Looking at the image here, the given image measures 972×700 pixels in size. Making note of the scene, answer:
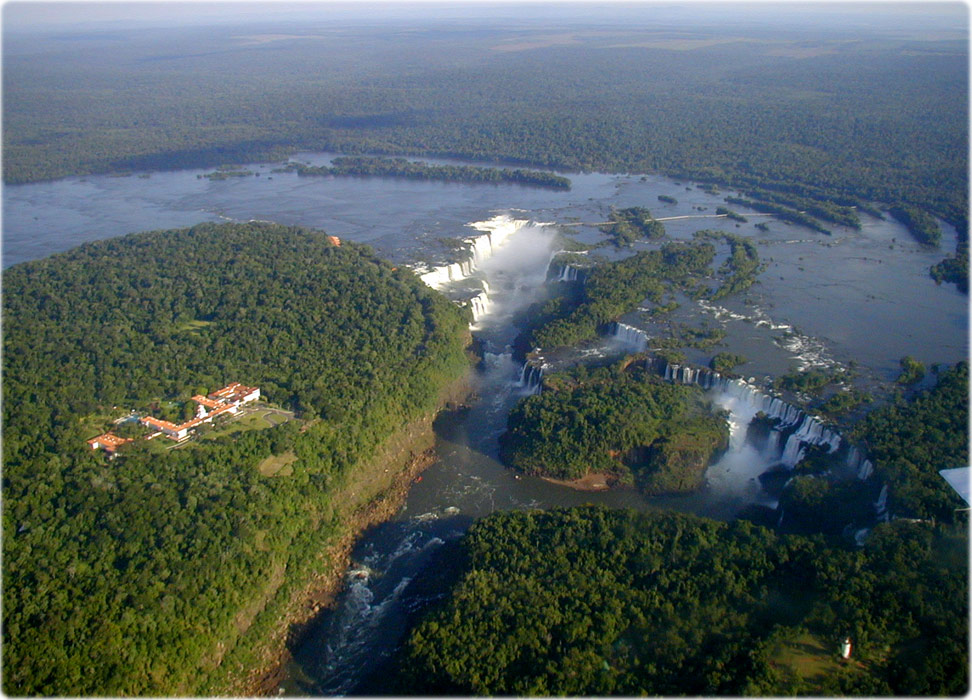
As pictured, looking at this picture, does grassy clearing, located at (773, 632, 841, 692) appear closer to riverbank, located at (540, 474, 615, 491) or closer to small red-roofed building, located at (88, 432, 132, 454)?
riverbank, located at (540, 474, 615, 491)

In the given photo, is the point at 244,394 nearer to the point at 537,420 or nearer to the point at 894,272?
the point at 537,420

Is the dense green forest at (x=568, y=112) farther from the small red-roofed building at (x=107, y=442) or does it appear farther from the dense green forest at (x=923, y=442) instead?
the small red-roofed building at (x=107, y=442)

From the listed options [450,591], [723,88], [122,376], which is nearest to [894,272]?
[450,591]

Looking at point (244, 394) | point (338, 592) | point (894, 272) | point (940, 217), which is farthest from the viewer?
point (940, 217)

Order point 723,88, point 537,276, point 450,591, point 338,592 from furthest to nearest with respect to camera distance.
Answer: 1. point 723,88
2. point 537,276
3. point 338,592
4. point 450,591

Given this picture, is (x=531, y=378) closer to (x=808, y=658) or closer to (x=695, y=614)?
(x=695, y=614)

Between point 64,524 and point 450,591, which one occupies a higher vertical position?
point 64,524
